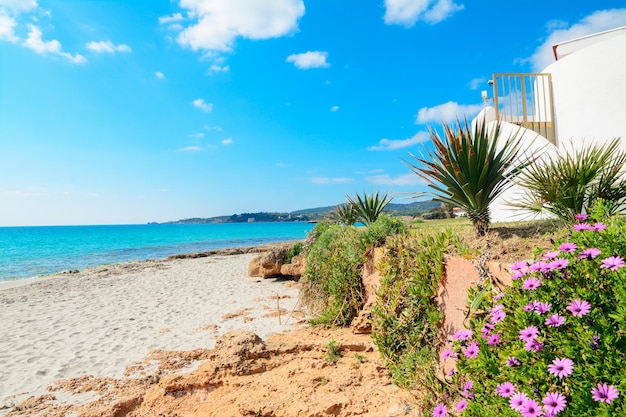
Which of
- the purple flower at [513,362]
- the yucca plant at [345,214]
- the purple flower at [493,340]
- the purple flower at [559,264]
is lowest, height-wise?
the purple flower at [513,362]

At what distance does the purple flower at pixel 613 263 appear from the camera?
1.72 meters

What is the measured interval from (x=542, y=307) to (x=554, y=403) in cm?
44

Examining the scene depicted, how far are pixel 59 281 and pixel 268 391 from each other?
1641cm

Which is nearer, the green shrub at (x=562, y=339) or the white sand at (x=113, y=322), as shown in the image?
the green shrub at (x=562, y=339)

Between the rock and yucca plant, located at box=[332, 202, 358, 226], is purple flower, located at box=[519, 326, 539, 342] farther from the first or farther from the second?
the rock

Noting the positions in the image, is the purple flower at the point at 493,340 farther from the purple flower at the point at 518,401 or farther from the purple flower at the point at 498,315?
the purple flower at the point at 518,401

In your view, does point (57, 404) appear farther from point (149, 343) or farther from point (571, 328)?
point (571, 328)

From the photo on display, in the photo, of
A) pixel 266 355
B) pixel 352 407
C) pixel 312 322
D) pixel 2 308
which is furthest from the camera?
pixel 2 308

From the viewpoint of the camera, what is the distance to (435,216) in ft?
43.6

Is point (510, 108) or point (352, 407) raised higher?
point (510, 108)

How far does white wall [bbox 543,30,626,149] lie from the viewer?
8.22 m

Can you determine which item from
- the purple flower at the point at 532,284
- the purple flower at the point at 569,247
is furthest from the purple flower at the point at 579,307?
the purple flower at the point at 569,247

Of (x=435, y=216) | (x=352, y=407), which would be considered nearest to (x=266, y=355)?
(x=352, y=407)

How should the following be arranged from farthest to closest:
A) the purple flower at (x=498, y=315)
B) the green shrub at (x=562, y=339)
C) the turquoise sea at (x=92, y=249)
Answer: the turquoise sea at (x=92, y=249)
the purple flower at (x=498, y=315)
the green shrub at (x=562, y=339)
